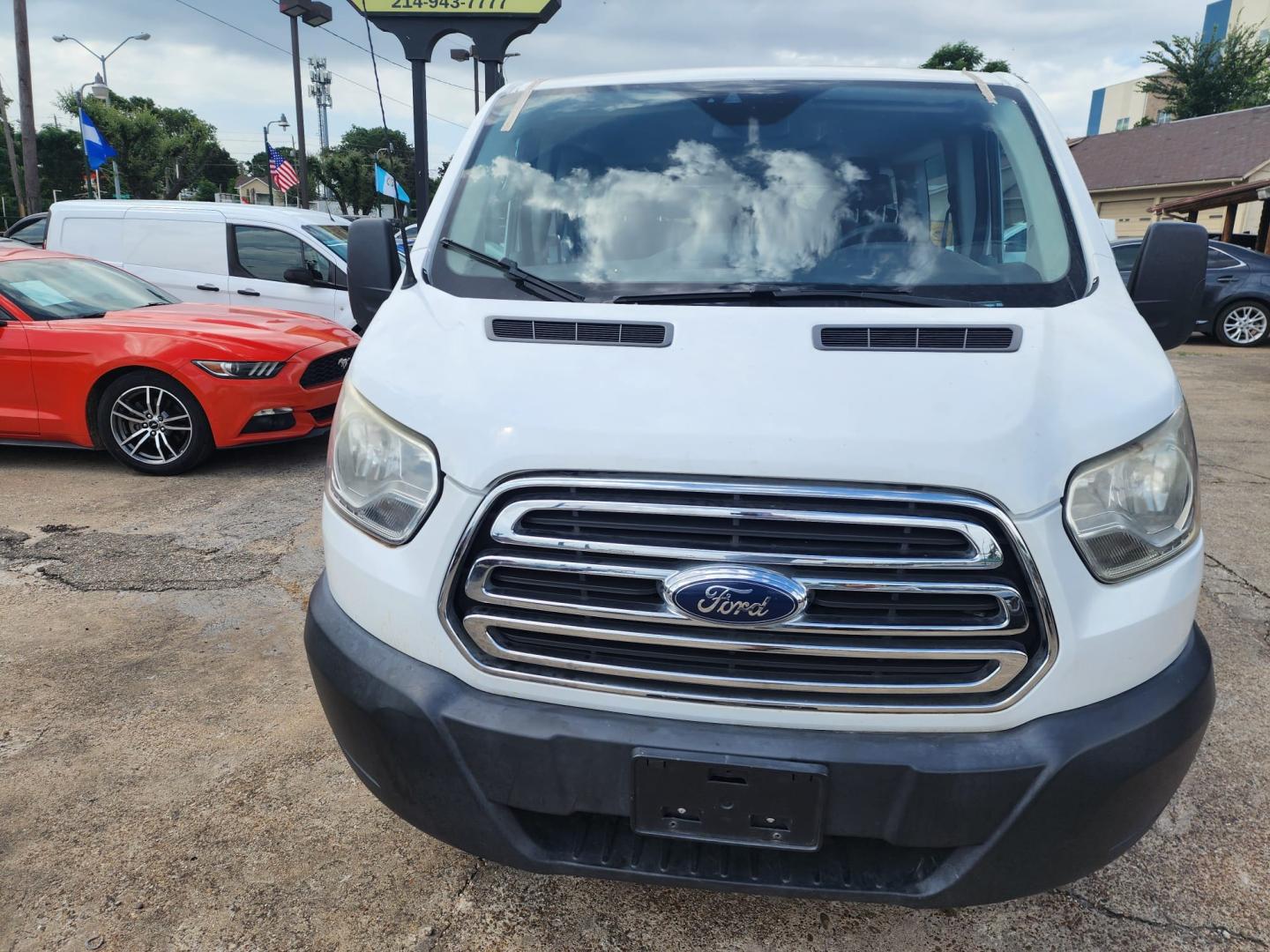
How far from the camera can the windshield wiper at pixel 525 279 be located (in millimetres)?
2154

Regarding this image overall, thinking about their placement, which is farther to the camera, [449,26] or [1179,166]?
[1179,166]

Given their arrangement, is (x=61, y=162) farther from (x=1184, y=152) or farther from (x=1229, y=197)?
(x=1229, y=197)

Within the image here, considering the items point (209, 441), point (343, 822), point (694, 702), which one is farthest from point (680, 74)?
point (209, 441)

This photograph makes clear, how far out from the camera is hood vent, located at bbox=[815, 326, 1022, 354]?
1.78m

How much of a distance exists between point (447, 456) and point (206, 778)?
156 centimetres

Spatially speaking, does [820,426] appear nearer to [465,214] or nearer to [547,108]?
[465,214]

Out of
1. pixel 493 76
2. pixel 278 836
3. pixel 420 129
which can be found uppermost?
pixel 493 76

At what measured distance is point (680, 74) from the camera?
2.83m

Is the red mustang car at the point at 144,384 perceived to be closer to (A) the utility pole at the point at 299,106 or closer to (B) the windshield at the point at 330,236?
(B) the windshield at the point at 330,236

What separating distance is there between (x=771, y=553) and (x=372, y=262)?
5.45 feet

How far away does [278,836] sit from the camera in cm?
233

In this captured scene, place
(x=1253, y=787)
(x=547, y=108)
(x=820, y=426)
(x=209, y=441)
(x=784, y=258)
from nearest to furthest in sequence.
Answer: (x=820, y=426) → (x=784, y=258) → (x=1253, y=787) → (x=547, y=108) → (x=209, y=441)

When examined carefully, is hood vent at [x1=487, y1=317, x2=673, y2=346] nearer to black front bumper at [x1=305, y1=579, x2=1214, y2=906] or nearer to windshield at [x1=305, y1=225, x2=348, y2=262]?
black front bumper at [x1=305, y1=579, x2=1214, y2=906]

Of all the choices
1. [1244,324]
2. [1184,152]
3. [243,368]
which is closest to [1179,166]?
[1184,152]
